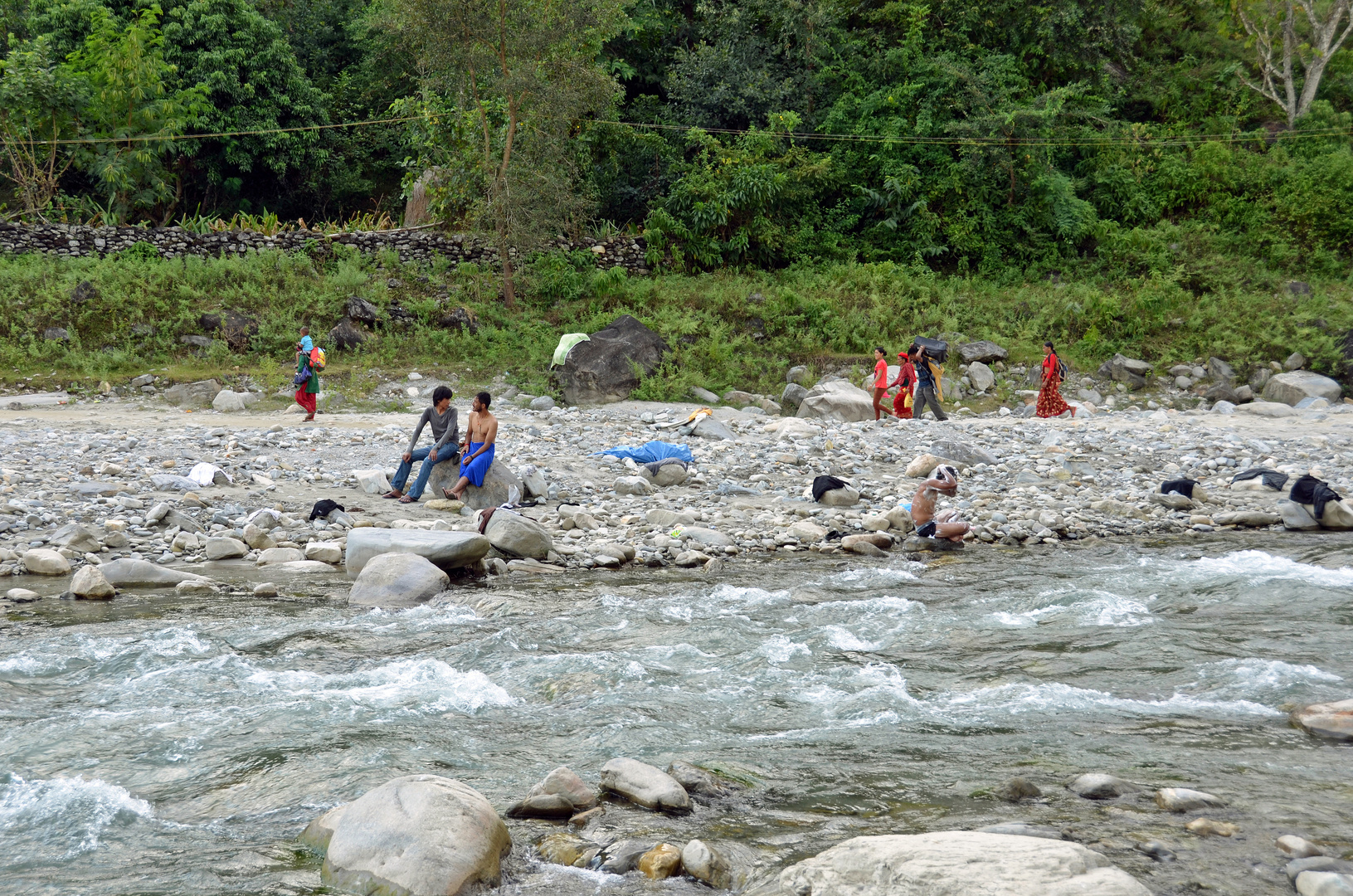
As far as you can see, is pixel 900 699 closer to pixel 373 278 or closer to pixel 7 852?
pixel 7 852

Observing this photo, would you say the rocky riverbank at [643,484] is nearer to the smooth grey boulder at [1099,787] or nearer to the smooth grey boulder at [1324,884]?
the smooth grey boulder at [1099,787]

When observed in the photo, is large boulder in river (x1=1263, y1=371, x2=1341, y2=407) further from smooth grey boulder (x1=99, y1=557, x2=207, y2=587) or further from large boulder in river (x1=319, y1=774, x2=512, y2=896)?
large boulder in river (x1=319, y1=774, x2=512, y2=896)

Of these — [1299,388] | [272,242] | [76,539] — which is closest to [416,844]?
[76,539]

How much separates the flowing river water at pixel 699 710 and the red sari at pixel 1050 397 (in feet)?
26.7

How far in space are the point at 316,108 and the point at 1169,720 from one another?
84.9ft

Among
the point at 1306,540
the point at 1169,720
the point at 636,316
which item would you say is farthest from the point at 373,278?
the point at 1169,720

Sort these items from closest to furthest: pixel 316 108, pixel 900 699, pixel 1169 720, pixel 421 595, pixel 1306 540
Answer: pixel 1169 720
pixel 900 699
pixel 421 595
pixel 1306 540
pixel 316 108

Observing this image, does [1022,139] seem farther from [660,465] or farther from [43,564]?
[43,564]

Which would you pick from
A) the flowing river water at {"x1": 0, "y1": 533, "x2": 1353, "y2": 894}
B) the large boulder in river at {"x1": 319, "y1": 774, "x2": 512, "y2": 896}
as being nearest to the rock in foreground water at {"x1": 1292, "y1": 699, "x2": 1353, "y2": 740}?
the flowing river water at {"x1": 0, "y1": 533, "x2": 1353, "y2": 894}

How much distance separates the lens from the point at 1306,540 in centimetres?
984

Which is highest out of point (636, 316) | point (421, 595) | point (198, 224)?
point (198, 224)

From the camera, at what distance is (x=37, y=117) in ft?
73.5

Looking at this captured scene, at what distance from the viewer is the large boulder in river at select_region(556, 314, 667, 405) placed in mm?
18172

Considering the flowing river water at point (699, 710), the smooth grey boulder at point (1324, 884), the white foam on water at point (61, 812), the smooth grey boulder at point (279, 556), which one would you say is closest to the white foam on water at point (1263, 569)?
the flowing river water at point (699, 710)
